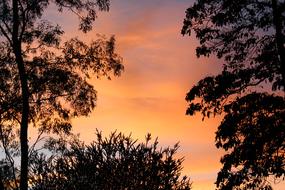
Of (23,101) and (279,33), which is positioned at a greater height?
(279,33)

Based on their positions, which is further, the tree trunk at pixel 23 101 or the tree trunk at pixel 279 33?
the tree trunk at pixel 23 101

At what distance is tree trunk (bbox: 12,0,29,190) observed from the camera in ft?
84.9

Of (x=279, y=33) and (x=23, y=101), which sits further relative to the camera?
(x=23, y=101)

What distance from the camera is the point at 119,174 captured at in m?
29.4

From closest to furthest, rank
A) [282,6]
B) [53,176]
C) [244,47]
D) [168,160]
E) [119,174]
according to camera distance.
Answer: [282,6]
[244,47]
[119,174]
[168,160]
[53,176]

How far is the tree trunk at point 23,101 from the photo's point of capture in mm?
25875

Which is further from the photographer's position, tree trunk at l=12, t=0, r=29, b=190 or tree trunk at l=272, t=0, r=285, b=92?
tree trunk at l=12, t=0, r=29, b=190

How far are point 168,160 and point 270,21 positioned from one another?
926 centimetres

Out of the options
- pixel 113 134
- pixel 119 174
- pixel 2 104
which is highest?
pixel 2 104

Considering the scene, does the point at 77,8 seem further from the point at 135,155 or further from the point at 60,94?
the point at 135,155

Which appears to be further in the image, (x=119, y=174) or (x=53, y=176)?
(x=53, y=176)

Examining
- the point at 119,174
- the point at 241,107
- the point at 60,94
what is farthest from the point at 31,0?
the point at 241,107

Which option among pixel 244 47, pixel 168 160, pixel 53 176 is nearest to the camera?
pixel 244 47

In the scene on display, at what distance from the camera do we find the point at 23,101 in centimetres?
2658
